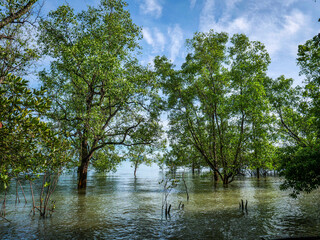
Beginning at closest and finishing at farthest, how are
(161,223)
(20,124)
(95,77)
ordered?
(20,124), (161,223), (95,77)

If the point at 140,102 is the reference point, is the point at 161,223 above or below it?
below

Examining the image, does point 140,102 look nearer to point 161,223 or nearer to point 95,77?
point 95,77

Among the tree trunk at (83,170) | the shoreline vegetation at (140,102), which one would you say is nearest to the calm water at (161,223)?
the shoreline vegetation at (140,102)

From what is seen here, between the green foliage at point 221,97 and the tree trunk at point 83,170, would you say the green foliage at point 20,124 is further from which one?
the green foliage at point 221,97

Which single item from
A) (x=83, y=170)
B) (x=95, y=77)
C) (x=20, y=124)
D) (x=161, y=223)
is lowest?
(x=161, y=223)

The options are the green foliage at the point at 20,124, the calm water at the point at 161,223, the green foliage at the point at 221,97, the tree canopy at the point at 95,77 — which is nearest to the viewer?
the green foliage at the point at 20,124

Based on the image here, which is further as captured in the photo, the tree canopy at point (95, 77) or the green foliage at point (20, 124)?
the tree canopy at point (95, 77)

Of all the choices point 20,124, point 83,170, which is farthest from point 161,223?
point 83,170

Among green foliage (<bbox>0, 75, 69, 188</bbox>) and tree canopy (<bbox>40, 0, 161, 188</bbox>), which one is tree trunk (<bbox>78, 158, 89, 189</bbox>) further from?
green foliage (<bbox>0, 75, 69, 188</bbox>)

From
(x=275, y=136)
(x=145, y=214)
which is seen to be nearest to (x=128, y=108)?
(x=145, y=214)

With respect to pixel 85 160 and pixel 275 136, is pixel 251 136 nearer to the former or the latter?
pixel 275 136

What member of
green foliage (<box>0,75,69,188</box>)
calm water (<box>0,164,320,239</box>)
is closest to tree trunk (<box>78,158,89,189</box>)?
calm water (<box>0,164,320,239</box>)

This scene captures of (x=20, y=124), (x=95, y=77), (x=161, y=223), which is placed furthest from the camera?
(x=95, y=77)

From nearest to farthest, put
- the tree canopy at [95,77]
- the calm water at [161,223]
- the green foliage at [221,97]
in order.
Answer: the calm water at [161,223], the tree canopy at [95,77], the green foliage at [221,97]
